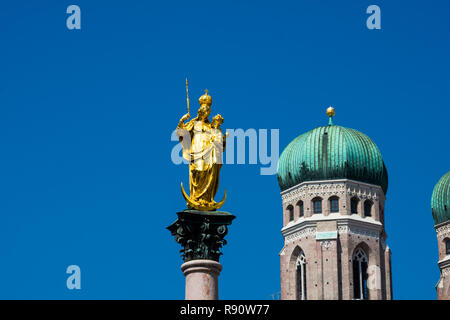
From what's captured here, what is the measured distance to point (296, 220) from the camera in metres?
114

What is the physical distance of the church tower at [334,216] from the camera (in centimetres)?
11081

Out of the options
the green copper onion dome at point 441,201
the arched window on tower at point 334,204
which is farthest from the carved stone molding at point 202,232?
the green copper onion dome at point 441,201

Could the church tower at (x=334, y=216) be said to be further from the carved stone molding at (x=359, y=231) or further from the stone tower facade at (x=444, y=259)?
the stone tower facade at (x=444, y=259)

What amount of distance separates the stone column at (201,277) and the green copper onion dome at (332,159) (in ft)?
267

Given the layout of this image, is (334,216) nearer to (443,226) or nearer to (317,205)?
(317,205)

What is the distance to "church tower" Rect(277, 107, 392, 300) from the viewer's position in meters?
111

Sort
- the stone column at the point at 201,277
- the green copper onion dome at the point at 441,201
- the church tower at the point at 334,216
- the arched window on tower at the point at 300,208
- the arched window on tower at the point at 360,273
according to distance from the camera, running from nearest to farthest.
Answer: the stone column at the point at 201,277 < the arched window on tower at the point at 360,273 < the church tower at the point at 334,216 < the arched window on tower at the point at 300,208 < the green copper onion dome at the point at 441,201

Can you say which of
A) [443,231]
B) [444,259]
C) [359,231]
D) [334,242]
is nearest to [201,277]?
[334,242]

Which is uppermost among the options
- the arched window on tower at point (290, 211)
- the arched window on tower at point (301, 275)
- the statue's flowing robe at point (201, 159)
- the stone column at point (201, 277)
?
the arched window on tower at point (290, 211)

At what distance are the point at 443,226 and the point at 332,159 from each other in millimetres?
11635

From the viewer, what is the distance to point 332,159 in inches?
4466

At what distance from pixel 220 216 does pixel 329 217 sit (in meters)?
80.1

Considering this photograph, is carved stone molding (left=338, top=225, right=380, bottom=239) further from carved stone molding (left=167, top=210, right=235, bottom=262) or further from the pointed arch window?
carved stone molding (left=167, top=210, right=235, bottom=262)
